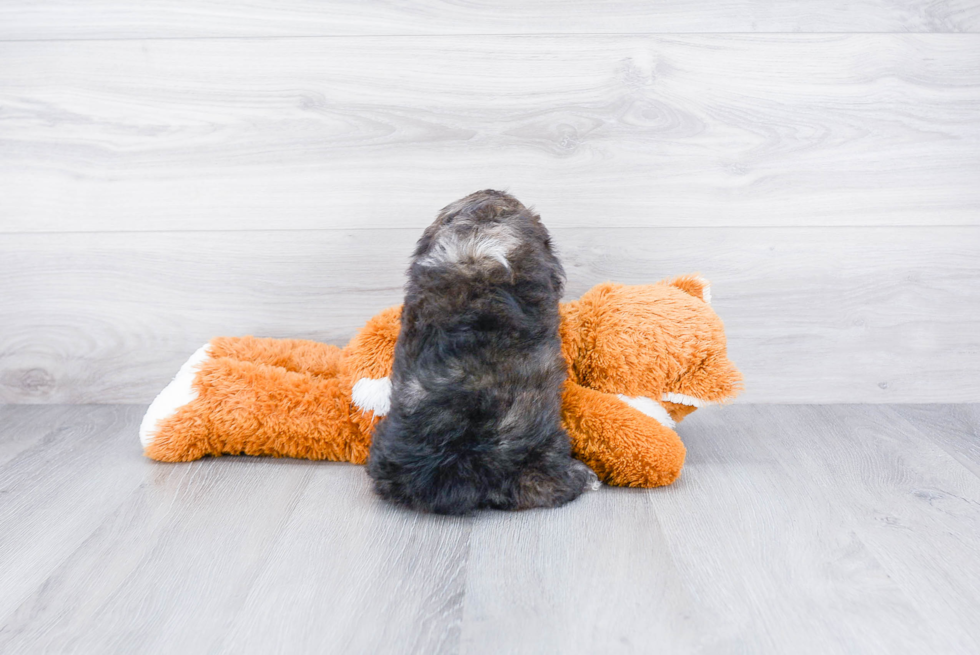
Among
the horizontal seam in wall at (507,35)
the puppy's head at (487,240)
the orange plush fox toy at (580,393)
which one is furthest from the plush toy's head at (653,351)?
the horizontal seam in wall at (507,35)

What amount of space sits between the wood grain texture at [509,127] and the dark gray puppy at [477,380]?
34 cm

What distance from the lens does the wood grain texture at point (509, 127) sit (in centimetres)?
113

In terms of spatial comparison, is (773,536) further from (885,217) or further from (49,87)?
(49,87)

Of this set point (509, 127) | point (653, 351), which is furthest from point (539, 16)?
point (653, 351)

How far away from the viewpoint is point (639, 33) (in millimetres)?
1121

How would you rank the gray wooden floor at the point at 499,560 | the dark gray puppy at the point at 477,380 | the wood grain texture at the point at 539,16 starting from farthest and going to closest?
1. the wood grain texture at the point at 539,16
2. the dark gray puppy at the point at 477,380
3. the gray wooden floor at the point at 499,560

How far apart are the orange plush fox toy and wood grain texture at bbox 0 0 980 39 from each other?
423 millimetres

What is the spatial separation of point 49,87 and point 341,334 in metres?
0.61

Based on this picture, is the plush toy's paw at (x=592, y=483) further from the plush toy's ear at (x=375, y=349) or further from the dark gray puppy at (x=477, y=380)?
the plush toy's ear at (x=375, y=349)

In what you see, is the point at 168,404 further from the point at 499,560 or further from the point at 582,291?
the point at 582,291

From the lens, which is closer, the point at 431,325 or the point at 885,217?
the point at 431,325

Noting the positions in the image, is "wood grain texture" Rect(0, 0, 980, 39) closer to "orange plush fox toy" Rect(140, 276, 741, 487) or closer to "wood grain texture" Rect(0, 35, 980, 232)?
"wood grain texture" Rect(0, 35, 980, 232)

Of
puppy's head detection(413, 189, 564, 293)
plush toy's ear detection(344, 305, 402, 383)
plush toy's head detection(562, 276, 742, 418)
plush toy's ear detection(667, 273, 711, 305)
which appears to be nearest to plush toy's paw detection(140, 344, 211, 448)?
plush toy's ear detection(344, 305, 402, 383)

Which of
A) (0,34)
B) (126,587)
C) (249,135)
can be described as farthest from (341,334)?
(0,34)
